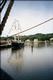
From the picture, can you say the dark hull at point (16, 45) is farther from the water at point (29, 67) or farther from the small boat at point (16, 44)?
the water at point (29, 67)

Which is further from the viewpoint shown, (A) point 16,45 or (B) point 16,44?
(A) point 16,45

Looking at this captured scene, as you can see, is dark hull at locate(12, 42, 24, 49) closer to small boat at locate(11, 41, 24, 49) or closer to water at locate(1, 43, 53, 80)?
small boat at locate(11, 41, 24, 49)

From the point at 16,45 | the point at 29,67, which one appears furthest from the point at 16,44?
the point at 29,67

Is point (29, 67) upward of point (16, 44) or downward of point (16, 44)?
downward

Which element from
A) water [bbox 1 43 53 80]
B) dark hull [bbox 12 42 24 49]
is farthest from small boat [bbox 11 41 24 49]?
water [bbox 1 43 53 80]

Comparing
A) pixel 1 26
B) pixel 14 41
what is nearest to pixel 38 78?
pixel 1 26

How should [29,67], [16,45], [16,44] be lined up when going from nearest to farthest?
[29,67] < [16,44] < [16,45]

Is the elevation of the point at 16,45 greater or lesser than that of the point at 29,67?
greater

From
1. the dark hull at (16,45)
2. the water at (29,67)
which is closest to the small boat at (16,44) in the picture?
the dark hull at (16,45)

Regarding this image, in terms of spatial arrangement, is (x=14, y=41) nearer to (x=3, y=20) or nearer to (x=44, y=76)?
(x=44, y=76)

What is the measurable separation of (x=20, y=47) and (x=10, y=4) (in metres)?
10.2

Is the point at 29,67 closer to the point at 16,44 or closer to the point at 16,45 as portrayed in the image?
the point at 16,44

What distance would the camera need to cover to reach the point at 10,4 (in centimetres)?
257

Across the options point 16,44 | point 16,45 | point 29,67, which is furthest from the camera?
point 16,45
